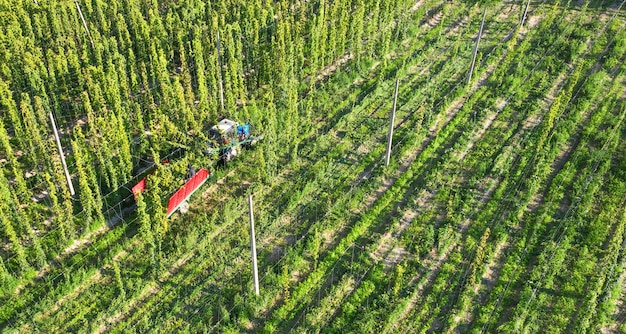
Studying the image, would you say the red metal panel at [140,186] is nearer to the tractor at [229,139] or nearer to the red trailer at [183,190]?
the red trailer at [183,190]

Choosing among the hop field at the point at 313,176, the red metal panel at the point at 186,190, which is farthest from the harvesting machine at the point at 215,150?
the hop field at the point at 313,176

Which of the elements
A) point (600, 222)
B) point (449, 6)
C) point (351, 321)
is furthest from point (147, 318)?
point (449, 6)

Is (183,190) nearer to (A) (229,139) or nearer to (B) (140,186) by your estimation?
(B) (140,186)

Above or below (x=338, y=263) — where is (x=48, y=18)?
above

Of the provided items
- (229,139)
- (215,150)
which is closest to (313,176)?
(229,139)

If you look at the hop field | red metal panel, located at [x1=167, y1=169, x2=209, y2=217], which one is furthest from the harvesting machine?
the hop field

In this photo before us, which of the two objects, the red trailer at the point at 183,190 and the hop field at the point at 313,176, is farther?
the red trailer at the point at 183,190

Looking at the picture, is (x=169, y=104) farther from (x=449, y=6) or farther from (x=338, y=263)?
(x=449, y=6)
